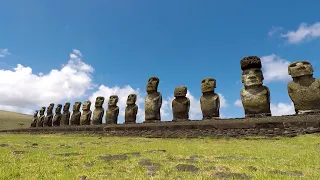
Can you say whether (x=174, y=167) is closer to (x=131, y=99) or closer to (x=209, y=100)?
(x=209, y=100)

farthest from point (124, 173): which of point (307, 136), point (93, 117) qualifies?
point (93, 117)

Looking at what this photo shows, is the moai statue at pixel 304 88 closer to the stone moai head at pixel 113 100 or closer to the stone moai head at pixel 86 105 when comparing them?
the stone moai head at pixel 113 100

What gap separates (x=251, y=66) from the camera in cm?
1702

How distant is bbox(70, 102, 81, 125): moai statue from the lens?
3072 centimetres

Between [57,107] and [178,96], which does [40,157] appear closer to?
[178,96]

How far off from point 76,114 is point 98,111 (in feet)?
15.4

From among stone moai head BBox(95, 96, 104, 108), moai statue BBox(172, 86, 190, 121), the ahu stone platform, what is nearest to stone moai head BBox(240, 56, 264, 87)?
the ahu stone platform

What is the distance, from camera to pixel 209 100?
1862 cm

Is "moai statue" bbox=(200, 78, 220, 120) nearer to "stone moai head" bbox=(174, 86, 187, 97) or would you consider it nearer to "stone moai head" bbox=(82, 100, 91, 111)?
"stone moai head" bbox=(174, 86, 187, 97)

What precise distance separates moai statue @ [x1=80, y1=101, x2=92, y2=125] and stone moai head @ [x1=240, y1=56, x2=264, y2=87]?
17.2m

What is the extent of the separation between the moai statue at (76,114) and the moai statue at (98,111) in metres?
4.05

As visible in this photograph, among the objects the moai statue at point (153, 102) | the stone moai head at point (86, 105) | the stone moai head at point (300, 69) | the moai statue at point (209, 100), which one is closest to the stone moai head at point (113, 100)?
the stone moai head at point (86, 105)

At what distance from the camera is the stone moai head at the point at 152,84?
22.4 m

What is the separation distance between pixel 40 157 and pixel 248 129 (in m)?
9.45
